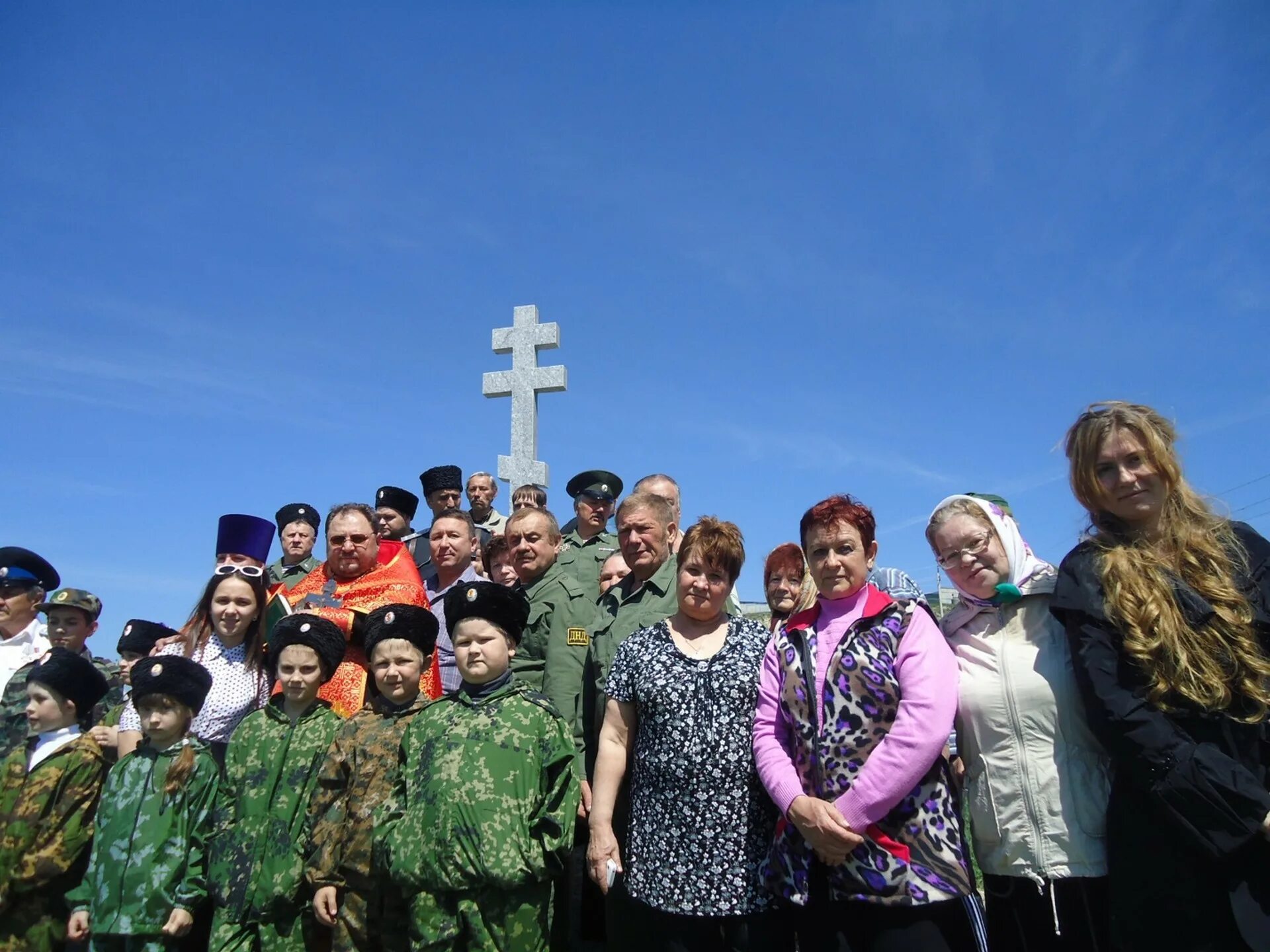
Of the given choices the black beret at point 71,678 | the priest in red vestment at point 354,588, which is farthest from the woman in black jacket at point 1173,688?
the black beret at point 71,678

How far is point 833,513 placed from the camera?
308 centimetres

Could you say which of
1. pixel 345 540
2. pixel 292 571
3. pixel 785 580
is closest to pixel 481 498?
pixel 292 571

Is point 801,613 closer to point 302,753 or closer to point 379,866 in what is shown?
point 379,866

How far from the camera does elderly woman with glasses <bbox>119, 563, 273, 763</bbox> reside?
4180mm

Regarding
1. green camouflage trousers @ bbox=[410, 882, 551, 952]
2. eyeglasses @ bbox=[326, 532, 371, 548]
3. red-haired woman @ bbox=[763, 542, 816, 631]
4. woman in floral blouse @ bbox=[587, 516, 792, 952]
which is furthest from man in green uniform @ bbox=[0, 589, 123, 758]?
red-haired woman @ bbox=[763, 542, 816, 631]

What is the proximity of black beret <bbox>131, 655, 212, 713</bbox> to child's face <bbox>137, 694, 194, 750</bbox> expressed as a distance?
21 mm

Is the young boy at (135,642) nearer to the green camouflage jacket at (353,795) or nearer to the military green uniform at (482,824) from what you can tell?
the green camouflage jacket at (353,795)

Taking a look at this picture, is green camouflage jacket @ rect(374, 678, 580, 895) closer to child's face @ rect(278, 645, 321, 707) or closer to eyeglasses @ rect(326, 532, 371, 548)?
child's face @ rect(278, 645, 321, 707)

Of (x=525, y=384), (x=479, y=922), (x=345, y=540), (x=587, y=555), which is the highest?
(x=525, y=384)

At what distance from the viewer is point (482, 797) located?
3209 mm

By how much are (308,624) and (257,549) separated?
46.2 inches

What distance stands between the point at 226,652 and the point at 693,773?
267 centimetres

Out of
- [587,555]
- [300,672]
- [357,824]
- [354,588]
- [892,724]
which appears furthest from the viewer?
[587,555]

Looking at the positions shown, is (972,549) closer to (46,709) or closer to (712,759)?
(712,759)
